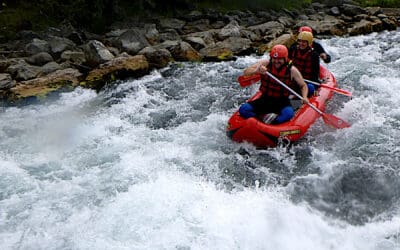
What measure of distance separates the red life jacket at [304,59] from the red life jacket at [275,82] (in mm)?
978

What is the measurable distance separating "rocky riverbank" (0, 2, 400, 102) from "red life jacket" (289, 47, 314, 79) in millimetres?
3124

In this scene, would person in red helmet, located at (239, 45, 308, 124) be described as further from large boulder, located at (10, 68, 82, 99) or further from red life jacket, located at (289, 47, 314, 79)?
large boulder, located at (10, 68, 82, 99)

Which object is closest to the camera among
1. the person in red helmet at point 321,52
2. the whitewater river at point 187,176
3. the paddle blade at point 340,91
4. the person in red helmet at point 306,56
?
the whitewater river at point 187,176

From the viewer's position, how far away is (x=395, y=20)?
47.4 feet

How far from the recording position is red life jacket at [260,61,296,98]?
23.6 feet

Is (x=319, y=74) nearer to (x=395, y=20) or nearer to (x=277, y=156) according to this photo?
(x=277, y=156)

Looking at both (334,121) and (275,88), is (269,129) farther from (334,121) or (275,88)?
(334,121)

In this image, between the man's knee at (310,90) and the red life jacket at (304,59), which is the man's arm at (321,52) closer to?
the red life jacket at (304,59)

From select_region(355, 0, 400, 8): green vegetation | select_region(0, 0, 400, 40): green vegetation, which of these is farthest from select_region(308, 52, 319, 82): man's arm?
select_region(355, 0, 400, 8): green vegetation

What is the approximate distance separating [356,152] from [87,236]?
4117 mm

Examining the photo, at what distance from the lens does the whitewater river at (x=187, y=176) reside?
205 inches

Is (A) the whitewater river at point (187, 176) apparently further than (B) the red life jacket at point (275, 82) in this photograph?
No

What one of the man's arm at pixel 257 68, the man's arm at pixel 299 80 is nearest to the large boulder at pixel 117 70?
the man's arm at pixel 257 68

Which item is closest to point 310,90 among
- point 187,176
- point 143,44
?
point 187,176
